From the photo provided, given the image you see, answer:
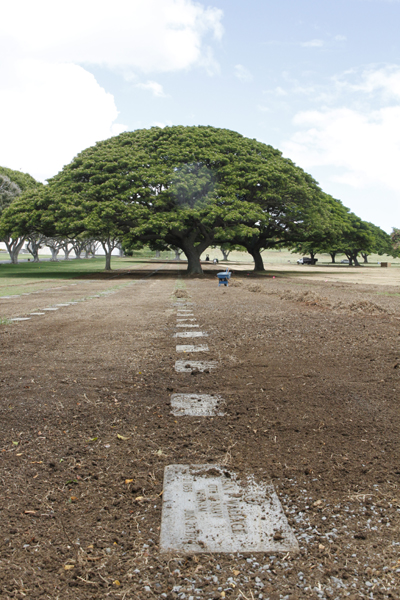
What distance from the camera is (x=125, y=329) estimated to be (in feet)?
23.5

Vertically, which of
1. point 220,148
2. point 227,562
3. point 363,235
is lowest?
point 227,562

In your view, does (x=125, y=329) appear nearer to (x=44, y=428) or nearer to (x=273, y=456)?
(x=44, y=428)

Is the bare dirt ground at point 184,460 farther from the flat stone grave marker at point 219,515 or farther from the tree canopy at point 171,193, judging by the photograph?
the tree canopy at point 171,193

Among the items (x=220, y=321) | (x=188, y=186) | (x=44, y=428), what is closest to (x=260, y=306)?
(x=220, y=321)

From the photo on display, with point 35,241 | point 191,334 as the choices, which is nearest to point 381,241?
point 35,241

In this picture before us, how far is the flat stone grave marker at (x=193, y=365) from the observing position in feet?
15.1

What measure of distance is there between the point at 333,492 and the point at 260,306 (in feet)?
28.1

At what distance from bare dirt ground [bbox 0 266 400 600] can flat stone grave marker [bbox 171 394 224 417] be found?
99 millimetres

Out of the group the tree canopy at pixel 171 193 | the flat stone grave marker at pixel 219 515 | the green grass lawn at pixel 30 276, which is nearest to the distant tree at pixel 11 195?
the tree canopy at pixel 171 193

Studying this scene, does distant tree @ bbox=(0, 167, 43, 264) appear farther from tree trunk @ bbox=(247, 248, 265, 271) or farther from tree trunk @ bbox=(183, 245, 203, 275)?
tree trunk @ bbox=(247, 248, 265, 271)

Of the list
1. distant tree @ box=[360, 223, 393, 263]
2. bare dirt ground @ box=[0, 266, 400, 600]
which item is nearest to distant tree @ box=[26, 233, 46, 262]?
bare dirt ground @ box=[0, 266, 400, 600]

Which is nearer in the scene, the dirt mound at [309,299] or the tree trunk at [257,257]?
the dirt mound at [309,299]

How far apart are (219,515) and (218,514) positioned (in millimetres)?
11

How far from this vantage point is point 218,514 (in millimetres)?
2064
